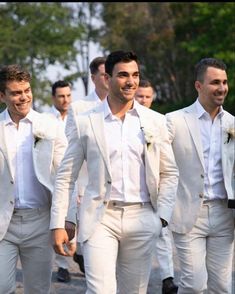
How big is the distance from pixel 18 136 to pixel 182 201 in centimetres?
159

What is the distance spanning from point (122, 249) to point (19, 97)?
1.59 metres

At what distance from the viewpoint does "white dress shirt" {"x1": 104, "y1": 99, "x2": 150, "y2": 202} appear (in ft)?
20.1

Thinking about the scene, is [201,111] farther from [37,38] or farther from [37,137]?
[37,38]

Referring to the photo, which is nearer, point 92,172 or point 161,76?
point 92,172

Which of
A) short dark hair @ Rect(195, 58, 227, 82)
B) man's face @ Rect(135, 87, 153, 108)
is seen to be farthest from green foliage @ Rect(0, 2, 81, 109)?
short dark hair @ Rect(195, 58, 227, 82)

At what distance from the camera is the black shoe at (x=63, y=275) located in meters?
10.2

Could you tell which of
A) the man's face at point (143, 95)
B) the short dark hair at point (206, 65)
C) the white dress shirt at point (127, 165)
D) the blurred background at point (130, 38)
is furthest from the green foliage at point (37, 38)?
the white dress shirt at point (127, 165)

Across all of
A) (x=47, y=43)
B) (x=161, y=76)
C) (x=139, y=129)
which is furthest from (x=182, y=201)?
(x=161, y=76)

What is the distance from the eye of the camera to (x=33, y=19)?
55.3m

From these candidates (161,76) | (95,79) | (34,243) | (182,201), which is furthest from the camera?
(161,76)

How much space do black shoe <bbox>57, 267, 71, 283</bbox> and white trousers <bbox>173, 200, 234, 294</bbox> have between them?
3.21 meters

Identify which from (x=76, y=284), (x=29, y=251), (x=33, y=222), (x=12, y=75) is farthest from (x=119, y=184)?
(x=76, y=284)

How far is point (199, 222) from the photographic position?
717cm

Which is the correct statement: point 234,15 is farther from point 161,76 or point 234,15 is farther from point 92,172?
point 92,172
